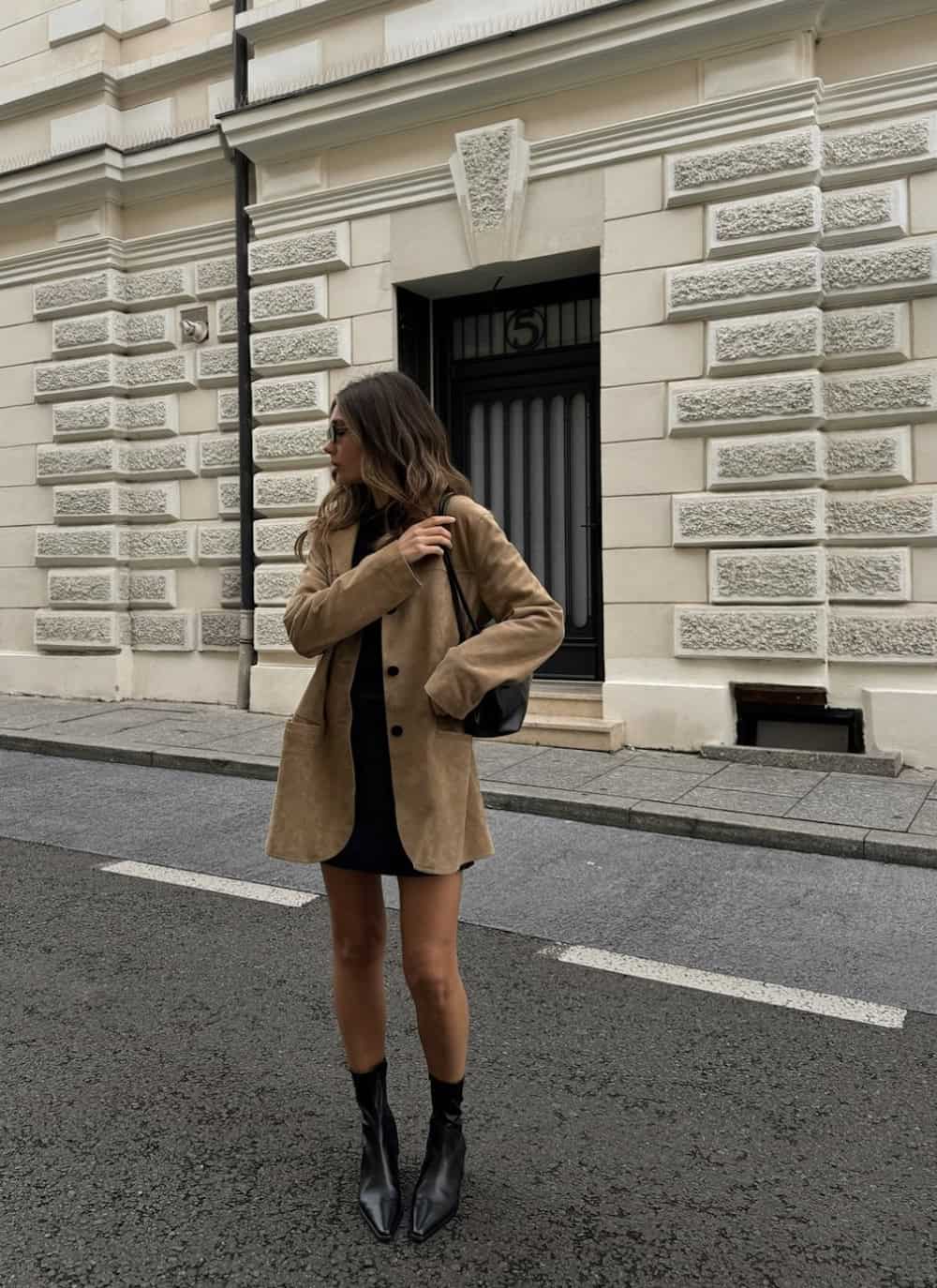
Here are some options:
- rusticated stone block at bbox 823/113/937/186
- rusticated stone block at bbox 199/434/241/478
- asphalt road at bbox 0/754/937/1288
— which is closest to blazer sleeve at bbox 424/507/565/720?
asphalt road at bbox 0/754/937/1288

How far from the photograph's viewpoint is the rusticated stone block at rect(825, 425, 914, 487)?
739 centimetres

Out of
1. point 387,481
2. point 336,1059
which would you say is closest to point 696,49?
point 387,481

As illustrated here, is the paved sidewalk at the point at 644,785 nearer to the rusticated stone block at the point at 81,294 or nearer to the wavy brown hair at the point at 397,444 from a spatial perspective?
the wavy brown hair at the point at 397,444

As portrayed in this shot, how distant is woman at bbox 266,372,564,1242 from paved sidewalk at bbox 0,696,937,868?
3691 millimetres

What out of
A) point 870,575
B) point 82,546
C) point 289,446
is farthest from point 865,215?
point 82,546

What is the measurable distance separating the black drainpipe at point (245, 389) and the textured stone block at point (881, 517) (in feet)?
16.9

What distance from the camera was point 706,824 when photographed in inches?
232

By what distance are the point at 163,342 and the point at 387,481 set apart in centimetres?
898

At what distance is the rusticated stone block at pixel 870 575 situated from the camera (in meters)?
7.41

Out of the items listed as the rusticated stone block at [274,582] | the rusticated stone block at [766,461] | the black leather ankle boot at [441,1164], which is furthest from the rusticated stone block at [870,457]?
the black leather ankle boot at [441,1164]

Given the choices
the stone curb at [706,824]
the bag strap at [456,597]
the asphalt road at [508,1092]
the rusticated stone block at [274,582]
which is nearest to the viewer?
the asphalt road at [508,1092]

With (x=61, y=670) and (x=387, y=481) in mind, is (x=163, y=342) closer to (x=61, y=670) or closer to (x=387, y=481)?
(x=61, y=670)

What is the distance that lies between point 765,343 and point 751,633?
2066 millimetres

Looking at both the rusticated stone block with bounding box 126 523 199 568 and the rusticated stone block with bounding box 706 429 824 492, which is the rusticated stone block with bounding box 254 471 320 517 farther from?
the rusticated stone block with bounding box 706 429 824 492
